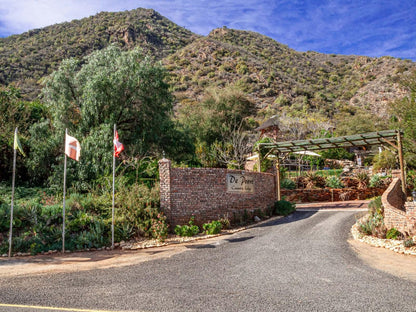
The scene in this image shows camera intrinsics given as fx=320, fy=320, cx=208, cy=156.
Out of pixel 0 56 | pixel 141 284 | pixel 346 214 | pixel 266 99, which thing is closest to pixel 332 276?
pixel 141 284

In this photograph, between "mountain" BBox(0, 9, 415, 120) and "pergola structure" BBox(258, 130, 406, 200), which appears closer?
"pergola structure" BBox(258, 130, 406, 200)

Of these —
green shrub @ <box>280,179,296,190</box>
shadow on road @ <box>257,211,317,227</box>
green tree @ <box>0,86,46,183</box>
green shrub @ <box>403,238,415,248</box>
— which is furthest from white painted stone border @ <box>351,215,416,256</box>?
green tree @ <box>0,86,46,183</box>

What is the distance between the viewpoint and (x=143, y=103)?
53.0 feet

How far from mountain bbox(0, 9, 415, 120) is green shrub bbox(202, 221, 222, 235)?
31.5 metres

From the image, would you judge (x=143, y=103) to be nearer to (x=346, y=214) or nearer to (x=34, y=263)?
(x=34, y=263)

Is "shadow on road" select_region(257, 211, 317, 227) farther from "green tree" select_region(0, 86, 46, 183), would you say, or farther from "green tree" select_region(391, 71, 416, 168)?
"green tree" select_region(0, 86, 46, 183)

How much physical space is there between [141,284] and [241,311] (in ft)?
7.69

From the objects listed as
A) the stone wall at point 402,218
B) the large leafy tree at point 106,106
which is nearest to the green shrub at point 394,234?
the stone wall at point 402,218

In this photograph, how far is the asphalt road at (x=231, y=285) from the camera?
5.12 metres

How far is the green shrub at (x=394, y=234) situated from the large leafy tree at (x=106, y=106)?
10753mm

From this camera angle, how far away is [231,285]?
19.9 feet

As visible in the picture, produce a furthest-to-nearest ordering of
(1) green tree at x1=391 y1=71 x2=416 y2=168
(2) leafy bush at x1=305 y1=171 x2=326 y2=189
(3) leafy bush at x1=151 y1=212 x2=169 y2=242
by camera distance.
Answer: (2) leafy bush at x1=305 y1=171 x2=326 y2=189 → (1) green tree at x1=391 y1=71 x2=416 y2=168 → (3) leafy bush at x1=151 y1=212 x2=169 y2=242

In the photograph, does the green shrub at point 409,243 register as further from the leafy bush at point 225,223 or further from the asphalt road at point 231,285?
the leafy bush at point 225,223

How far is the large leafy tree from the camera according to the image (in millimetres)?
14438
